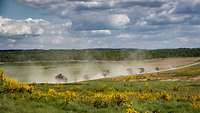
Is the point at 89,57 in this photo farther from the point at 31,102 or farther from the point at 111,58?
the point at 31,102

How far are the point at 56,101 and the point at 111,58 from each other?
550 ft

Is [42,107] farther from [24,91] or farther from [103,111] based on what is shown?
[24,91]

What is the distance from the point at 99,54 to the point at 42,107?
180255mm

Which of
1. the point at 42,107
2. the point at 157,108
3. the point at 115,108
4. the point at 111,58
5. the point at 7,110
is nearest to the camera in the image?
the point at 7,110

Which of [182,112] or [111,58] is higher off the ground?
[111,58]

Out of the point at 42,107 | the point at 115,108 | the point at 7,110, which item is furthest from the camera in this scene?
the point at 115,108

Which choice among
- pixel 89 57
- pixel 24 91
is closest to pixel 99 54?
pixel 89 57

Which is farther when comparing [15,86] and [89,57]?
[89,57]

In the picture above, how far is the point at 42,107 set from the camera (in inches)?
720

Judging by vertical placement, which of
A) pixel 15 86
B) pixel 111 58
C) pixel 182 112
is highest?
pixel 111 58

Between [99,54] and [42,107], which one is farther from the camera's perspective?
[99,54]

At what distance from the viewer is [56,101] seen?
66.3 ft

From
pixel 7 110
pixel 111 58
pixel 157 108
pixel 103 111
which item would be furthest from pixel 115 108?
pixel 111 58

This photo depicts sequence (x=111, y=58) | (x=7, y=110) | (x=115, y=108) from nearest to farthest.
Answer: (x=7, y=110) → (x=115, y=108) → (x=111, y=58)
